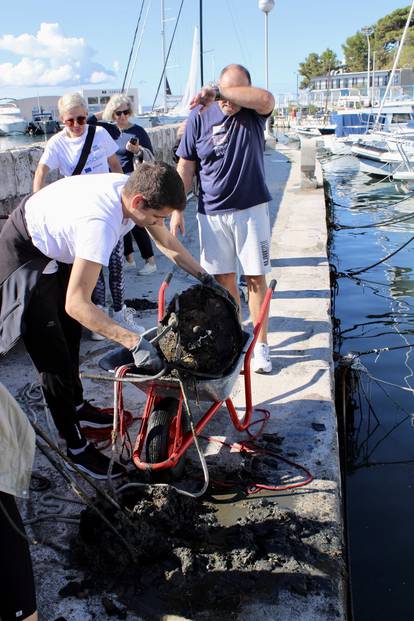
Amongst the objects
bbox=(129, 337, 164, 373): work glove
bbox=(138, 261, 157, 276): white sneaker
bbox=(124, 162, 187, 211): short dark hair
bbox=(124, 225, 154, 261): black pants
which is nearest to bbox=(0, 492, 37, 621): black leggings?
bbox=(129, 337, 164, 373): work glove

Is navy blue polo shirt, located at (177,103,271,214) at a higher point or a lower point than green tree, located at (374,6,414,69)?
lower

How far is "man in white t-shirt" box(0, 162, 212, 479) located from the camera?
2564mm

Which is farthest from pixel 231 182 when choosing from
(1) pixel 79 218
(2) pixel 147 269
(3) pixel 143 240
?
(2) pixel 147 269

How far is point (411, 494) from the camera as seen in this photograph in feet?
12.1

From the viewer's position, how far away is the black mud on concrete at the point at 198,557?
89.6 inches

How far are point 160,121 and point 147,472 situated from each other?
26277 millimetres

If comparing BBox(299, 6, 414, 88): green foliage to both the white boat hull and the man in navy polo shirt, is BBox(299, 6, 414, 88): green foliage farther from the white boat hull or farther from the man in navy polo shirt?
the man in navy polo shirt

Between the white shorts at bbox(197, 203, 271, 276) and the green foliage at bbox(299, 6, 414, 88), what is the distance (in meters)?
85.2

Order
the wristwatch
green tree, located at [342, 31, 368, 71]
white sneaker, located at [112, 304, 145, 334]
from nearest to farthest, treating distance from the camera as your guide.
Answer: the wristwatch, white sneaker, located at [112, 304, 145, 334], green tree, located at [342, 31, 368, 71]

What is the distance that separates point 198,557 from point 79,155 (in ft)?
11.5

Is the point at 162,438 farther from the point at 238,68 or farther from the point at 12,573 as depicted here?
the point at 238,68

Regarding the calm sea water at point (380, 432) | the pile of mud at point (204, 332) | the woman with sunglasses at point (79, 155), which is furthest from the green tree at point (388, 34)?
the pile of mud at point (204, 332)

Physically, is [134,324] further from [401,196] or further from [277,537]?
[401,196]

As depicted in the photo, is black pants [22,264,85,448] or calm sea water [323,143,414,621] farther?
calm sea water [323,143,414,621]
